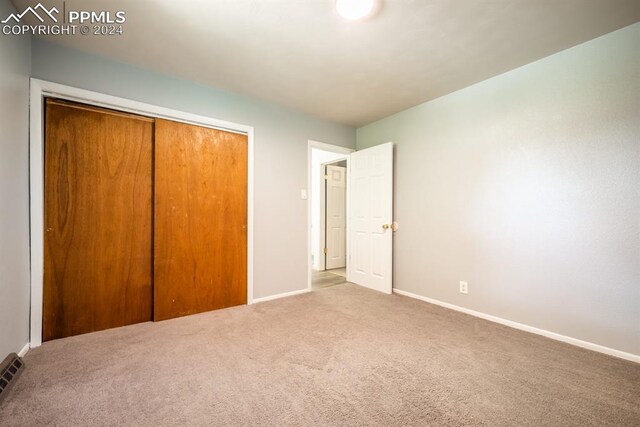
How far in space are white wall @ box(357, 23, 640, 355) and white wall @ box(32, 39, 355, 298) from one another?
5.06 ft

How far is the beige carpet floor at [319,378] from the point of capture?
135 centimetres

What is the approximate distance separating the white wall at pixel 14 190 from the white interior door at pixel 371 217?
3.44 meters

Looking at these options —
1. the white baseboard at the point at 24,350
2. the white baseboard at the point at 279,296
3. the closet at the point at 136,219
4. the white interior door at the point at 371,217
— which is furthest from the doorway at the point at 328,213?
the white baseboard at the point at 24,350

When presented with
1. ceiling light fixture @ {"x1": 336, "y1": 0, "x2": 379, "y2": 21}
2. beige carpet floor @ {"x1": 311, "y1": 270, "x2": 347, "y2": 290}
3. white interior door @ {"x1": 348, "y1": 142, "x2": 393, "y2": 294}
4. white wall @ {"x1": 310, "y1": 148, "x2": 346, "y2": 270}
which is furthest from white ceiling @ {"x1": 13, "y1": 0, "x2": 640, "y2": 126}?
beige carpet floor @ {"x1": 311, "y1": 270, "x2": 347, "y2": 290}

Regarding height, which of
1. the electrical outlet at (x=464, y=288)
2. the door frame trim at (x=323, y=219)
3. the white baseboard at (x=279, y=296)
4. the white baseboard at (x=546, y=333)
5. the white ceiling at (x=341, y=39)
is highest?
the white ceiling at (x=341, y=39)

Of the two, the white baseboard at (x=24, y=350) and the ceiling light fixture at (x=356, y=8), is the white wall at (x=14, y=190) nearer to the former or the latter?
the white baseboard at (x=24, y=350)

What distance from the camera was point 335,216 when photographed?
5.27 m

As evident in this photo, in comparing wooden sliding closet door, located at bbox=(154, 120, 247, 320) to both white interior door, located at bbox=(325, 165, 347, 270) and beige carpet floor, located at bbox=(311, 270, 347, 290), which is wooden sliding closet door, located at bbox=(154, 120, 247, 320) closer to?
beige carpet floor, located at bbox=(311, 270, 347, 290)

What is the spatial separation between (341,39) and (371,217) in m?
2.29

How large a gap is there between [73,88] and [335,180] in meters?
3.97

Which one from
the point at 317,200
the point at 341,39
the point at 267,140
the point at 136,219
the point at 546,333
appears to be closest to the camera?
the point at 341,39

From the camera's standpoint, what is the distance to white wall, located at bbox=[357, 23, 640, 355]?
1920 millimetres

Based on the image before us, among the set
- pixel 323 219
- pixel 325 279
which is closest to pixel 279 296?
pixel 325 279

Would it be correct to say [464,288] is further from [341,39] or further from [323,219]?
[323,219]
